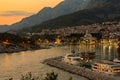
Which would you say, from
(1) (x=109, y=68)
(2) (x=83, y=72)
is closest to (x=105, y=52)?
(2) (x=83, y=72)

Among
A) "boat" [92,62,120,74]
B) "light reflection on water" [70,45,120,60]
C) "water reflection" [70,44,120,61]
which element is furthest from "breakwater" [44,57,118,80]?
"light reflection on water" [70,45,120,60]

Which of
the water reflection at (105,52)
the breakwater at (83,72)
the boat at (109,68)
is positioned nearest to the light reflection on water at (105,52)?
the water reflection at (105,52)

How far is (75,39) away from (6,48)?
160 ft

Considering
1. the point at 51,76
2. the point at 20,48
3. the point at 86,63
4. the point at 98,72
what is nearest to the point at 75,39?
the point at 20,48

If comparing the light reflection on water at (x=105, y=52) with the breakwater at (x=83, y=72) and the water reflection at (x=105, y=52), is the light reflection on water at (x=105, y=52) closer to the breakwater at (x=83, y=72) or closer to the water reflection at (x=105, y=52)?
the water reflection at (x=105, y=52)

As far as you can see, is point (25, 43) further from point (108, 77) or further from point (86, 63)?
point (108, 77)

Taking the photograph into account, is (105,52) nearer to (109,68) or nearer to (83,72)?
(83,72)

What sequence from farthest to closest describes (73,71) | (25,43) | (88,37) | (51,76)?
(88,37)
(25,43)
(73,71)
(51,76)

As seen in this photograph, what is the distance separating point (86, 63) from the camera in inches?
1941

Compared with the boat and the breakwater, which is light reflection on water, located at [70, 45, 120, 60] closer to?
the breakwater

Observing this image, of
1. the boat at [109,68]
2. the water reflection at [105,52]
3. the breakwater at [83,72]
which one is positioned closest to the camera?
the breakwater at [83,72]

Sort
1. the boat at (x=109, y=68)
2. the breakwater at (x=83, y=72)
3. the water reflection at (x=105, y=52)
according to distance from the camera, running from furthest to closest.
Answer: the water reflection at (x=105, y=52), the boat at (x=109, y=68), the breakwater at (x=83, y=72)

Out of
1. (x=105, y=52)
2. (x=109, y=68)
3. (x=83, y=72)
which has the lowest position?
(x=83, y=72)

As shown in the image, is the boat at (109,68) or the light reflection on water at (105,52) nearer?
the boat at (109,68)
